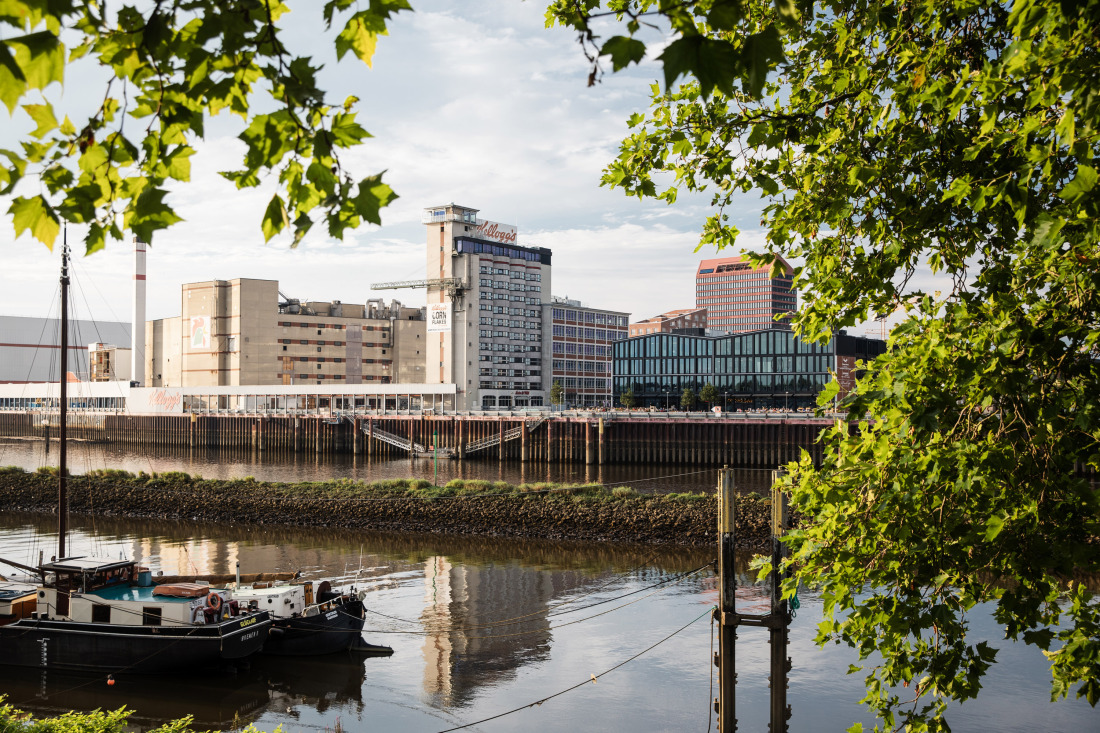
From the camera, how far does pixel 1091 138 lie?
4.00 metres

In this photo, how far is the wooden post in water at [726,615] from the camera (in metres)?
12.4

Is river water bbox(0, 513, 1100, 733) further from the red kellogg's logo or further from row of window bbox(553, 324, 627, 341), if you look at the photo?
row of window bbox(553, 324, 627, 341)

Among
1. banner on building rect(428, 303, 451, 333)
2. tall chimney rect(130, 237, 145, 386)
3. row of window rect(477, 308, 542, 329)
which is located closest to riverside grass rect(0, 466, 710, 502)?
banner on building rect(428, 303, 451, 333)

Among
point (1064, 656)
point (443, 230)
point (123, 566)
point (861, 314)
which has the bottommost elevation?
point (123, 566)

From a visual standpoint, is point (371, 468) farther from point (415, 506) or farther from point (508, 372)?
point (508, 372)

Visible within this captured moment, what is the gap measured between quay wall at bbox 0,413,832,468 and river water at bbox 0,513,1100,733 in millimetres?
32691

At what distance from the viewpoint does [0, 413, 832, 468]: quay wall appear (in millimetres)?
62562

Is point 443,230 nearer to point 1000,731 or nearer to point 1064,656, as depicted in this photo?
point 1000,731

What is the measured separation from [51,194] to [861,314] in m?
5.44

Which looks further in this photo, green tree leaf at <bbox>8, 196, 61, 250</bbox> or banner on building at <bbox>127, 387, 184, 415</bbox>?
banner on building at <bbox>127, 387, 184, 415</bbox>

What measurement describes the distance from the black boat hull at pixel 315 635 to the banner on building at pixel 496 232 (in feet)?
282

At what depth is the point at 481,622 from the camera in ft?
73.3

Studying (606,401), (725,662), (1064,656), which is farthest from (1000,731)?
(606,401)

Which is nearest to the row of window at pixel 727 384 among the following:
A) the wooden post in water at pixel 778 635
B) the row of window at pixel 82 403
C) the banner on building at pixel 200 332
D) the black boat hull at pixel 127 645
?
the banner on building at pixel 200 332
